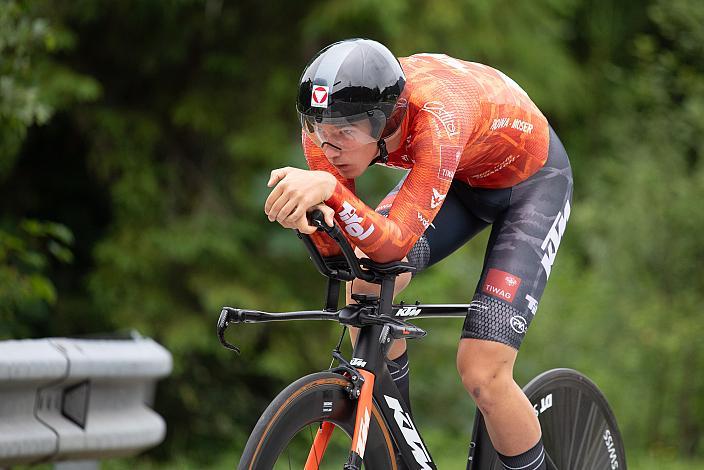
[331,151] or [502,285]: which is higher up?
[331,151]

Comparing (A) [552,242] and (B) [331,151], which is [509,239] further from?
(B) [331,151]

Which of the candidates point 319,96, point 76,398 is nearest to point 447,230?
point 319,96

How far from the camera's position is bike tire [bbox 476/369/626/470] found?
440 cm

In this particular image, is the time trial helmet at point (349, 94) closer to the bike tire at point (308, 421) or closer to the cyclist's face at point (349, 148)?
the cyclist's face at point (349, 148)

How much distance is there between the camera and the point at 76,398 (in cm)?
462

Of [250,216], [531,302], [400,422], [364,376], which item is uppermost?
[531,302]

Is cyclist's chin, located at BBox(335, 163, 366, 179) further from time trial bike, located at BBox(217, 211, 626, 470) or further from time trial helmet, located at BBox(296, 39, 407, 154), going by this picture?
time trial bike, located at BBox(217, 211, 626, 470)

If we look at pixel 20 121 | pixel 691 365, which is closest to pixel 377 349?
pixel 20 121


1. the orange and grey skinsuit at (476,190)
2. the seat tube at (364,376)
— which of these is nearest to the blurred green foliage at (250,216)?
the orange and grey skinsuit at (476,190)

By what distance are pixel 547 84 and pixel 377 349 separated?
9.56 metres

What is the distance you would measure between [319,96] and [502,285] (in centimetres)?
104

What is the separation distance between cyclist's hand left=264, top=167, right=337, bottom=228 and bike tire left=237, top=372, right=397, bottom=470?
52 cm

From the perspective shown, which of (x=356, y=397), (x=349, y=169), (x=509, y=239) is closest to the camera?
(x=356, y=397)

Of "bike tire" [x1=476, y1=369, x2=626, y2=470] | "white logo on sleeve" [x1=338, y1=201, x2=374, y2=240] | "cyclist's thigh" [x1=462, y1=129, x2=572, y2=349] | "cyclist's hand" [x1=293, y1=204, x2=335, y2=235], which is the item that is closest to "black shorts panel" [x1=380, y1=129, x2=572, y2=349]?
"cyclist's thigh" [x1=462, y1=129, x2=572, y2=349]
